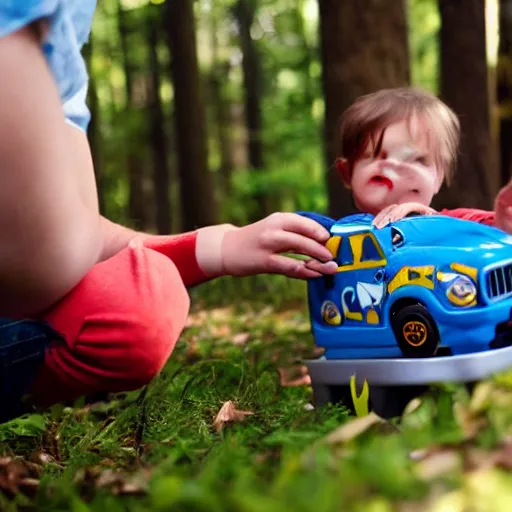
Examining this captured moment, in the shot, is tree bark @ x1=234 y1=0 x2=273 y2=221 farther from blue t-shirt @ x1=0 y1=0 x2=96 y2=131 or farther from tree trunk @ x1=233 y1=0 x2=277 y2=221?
blue t-shirt @ x1=0 y1=0 x2=96 y2=131

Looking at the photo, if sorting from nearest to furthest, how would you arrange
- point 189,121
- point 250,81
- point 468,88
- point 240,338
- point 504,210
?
point 504,210, point 240,338, point 468,88, point 189,121, point 250,81

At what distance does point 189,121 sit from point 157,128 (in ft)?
17.5

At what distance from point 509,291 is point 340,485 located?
50.2 inches

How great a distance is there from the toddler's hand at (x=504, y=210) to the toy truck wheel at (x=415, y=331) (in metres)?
0.62

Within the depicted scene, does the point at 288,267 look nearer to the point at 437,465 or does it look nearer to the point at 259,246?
the point at 259,246

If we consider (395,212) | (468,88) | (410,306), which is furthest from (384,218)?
(468,88)

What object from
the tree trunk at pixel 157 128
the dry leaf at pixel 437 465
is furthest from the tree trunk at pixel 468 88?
the tree trunk at pixel 157 128

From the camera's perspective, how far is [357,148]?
9.65 ft

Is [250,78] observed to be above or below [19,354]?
below

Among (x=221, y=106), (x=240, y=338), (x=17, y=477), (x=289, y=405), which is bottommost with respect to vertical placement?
(x=221, y=106)

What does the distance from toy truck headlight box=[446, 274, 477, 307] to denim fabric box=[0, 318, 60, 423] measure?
1049 mm

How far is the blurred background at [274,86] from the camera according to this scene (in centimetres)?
508

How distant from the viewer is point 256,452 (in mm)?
1914

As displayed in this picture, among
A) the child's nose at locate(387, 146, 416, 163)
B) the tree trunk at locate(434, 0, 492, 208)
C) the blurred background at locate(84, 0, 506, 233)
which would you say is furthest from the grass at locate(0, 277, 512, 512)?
the tree trunk at locate(434, 0, 492, 208)
